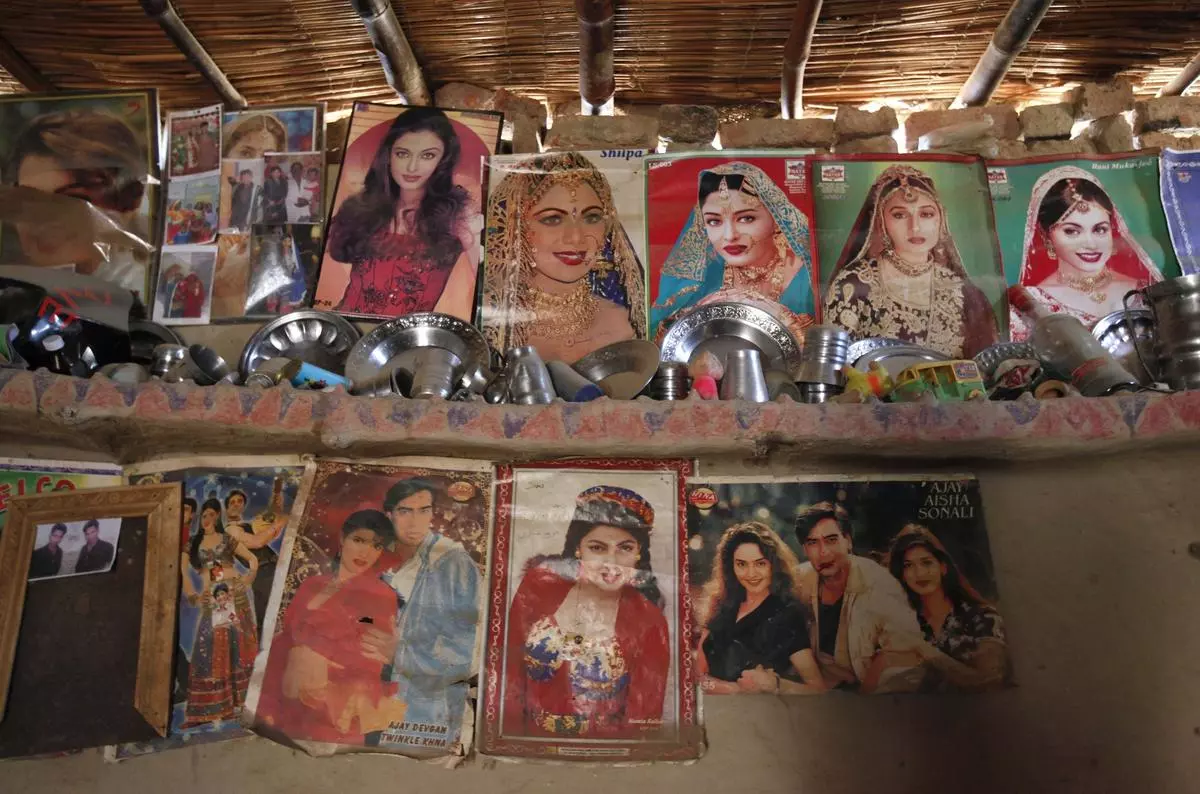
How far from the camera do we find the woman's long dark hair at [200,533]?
6.54 ft

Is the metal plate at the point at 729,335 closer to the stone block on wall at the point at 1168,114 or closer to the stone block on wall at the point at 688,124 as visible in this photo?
the stone block on wall at the point at 688,124

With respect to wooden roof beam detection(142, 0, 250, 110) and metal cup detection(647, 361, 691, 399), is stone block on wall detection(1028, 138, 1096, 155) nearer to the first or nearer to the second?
metal cup detection(647, 361, 691, 399)

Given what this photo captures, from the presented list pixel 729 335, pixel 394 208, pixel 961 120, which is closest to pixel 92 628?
pixel 394 208

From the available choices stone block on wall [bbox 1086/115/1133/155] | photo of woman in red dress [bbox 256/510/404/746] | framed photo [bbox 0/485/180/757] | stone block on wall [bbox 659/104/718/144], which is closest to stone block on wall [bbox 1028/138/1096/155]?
stone block on wall [bbox 1086/115/1133/155]

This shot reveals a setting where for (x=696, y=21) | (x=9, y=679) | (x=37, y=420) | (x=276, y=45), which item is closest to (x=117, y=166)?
(x=276, y=45)

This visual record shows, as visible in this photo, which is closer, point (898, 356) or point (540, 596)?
point (540, 596)

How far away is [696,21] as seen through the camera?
2709 mm

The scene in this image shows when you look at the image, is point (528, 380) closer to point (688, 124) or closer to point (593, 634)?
point (593, 634)

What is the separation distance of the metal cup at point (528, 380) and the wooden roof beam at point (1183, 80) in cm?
246

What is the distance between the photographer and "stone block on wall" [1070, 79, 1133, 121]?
2.88 meters

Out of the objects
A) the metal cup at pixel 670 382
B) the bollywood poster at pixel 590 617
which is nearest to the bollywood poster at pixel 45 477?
the bollywood poster at pixel 590 617

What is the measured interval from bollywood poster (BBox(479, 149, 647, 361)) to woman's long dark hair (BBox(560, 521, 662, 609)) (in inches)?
27.3

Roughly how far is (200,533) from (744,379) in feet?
4.34

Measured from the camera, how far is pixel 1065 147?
282 cm
